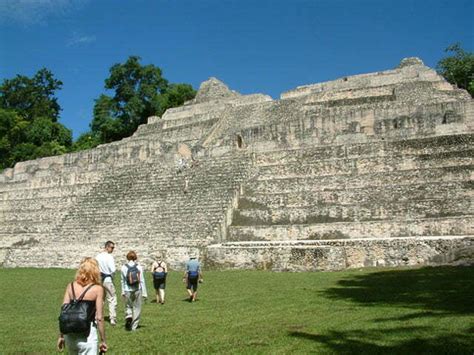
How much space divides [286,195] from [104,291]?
10518 mm

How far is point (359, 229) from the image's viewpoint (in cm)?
1697

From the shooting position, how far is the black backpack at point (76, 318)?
4957 millimetres

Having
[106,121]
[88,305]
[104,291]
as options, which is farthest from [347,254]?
[106,121]

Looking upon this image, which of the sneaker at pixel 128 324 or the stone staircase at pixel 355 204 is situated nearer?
the sneaker at pixel 128 324

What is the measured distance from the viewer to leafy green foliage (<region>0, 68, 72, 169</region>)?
141 ft

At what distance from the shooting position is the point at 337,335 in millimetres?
7191

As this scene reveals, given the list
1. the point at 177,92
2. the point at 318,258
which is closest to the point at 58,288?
the point at 318,258

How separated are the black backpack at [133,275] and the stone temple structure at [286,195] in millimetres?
7241

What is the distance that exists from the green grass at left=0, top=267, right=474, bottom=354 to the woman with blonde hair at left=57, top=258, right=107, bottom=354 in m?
1.94

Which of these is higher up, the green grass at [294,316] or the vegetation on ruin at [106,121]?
the vegetation on ruin at [106,121]

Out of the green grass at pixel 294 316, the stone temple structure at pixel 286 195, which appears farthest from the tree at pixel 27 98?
the green grass at pixel 294 316

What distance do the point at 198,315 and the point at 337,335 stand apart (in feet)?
Answer: 10.2

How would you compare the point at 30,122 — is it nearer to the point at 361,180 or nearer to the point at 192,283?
the point at 361,180

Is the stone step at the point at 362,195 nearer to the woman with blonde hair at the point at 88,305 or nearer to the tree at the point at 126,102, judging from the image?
the woman with blonde hair at the point at 88,305
